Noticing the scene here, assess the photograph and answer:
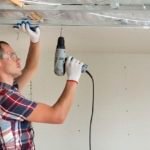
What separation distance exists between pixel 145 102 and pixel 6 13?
2.55m

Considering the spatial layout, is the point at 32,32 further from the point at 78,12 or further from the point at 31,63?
the point at 78,12

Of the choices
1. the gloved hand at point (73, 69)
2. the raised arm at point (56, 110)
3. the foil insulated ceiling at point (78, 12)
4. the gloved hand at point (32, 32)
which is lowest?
the raised arm at point (56, 110)

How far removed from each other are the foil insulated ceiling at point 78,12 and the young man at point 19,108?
0.70 ft

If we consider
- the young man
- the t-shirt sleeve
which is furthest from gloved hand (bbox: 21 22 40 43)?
the t-shirt sleeve

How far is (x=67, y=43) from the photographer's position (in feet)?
11.5

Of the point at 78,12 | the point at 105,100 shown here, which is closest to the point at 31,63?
the point at 78,12

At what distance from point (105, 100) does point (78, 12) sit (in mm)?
2338

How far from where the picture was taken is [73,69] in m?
1.66

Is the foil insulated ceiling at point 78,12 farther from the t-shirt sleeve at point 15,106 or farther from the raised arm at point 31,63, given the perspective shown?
the t-shirt sleeve at point 15,106

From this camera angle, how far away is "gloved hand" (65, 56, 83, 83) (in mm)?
1651

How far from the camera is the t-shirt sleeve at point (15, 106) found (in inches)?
59.9

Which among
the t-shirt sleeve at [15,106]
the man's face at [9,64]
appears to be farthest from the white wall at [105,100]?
the t-shirt sleeve at [15,106]

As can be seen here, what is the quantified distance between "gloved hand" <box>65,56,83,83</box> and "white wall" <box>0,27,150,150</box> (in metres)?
2.05

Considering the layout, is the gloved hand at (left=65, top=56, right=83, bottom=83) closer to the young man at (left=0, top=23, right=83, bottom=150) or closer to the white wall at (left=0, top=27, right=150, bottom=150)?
the young man at (left=0, top=23, right=83, bottom=150)
